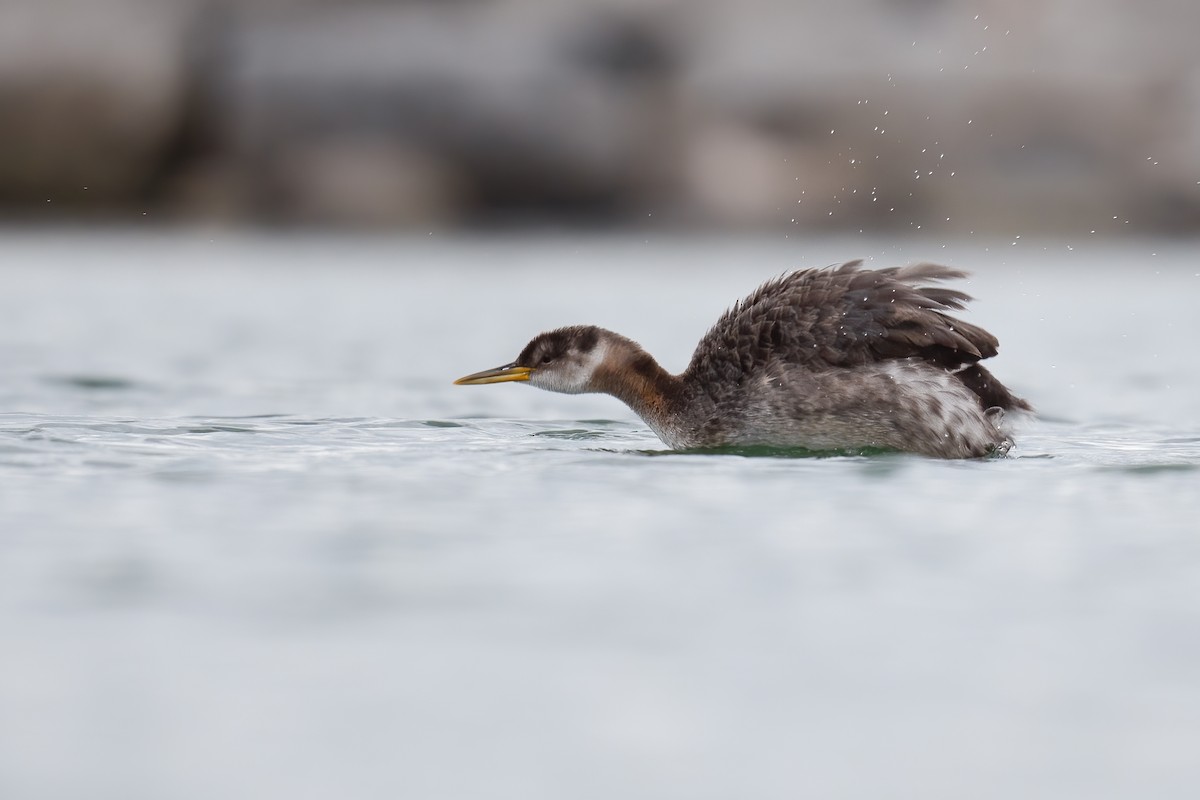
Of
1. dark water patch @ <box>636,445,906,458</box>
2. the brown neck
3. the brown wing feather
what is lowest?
dark water patch @ <box>636,445,906,458</box>

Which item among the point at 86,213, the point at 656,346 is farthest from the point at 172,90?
the point at 656,346

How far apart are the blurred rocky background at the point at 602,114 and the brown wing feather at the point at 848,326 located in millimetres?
27152

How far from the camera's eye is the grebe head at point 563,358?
978 centimetres

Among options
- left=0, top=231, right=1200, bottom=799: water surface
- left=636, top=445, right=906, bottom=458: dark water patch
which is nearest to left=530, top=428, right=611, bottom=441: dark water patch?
left=0, top=231, right=1200, bottom=799: water surface

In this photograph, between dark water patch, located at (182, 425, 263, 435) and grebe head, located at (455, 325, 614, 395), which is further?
grebe head, located at (455, 325, 614, 395)

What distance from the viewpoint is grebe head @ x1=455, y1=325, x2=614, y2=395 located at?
9.78m

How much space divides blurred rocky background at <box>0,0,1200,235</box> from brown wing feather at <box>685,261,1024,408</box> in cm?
2715

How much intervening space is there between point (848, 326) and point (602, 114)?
2936 centimetres

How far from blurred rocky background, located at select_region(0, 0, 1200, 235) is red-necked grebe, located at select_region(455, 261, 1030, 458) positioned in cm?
2711

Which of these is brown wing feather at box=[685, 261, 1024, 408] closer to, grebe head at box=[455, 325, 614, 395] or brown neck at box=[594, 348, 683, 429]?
brown neck at box=[594, 348, 683, 429]

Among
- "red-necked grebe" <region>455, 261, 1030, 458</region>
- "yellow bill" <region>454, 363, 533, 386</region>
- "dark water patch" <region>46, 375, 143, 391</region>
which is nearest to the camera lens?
"red-necked grebe" <region>455, 261, 1030, 458</region>

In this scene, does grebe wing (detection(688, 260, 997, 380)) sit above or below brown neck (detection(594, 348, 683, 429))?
above

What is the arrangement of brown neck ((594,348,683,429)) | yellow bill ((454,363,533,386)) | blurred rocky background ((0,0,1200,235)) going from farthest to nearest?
1. blurred rocky background ((0,0,1200,235))
2. yellow bill ((454,363,533,386))
3. brown neck ((594,348,683,429))

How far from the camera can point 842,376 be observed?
8.75 m
